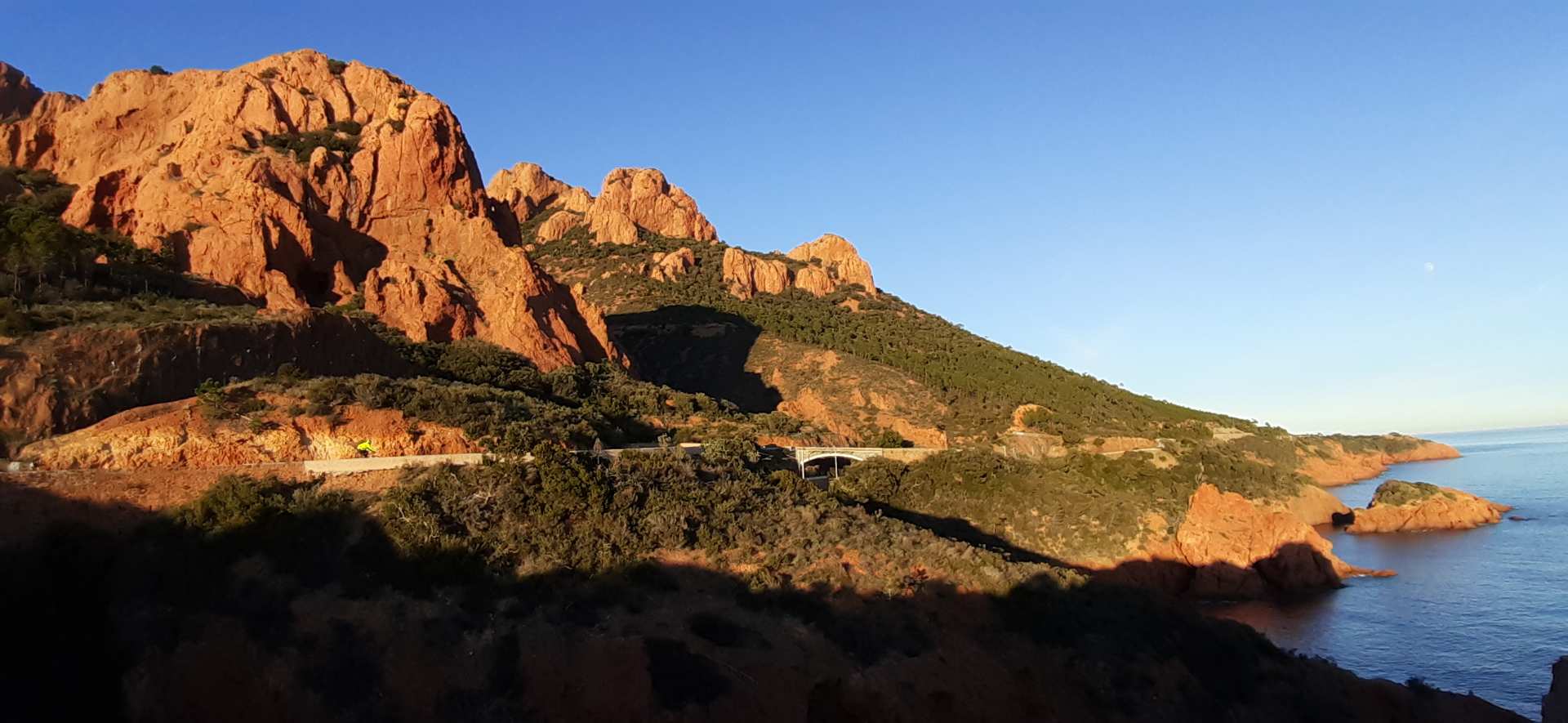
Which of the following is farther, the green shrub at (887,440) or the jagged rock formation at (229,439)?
the green shrub at (887,440)

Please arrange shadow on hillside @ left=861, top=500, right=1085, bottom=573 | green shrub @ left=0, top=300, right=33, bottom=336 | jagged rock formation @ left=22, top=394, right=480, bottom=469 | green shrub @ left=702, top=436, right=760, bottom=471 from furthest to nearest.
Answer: shadow on hillside @ left=861, top=500, right=1085, bottom=573 → green shrub @ left=702, top=436, right=760, bottom=471 → green shrub @ left=0, top=300, right=33, bottom=336 → jagged rock formation @ left=22, top=394, right=480, bottom=469

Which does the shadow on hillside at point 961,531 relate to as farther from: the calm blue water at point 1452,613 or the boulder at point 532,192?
the boulder at point 532,192

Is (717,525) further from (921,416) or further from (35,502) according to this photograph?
(921,416)

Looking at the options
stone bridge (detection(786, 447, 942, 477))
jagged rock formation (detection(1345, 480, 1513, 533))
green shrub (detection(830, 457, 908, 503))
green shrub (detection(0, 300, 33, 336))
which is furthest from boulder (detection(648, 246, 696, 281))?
jagged rock formation (detection(1345, 480, 1513, 533))

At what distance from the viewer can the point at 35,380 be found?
18594 millimetres

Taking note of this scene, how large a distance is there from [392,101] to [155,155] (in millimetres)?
14642

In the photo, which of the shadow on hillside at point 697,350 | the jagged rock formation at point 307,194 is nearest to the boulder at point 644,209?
the shadow on hillside at point 697,350

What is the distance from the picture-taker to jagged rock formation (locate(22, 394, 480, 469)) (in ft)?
58.7

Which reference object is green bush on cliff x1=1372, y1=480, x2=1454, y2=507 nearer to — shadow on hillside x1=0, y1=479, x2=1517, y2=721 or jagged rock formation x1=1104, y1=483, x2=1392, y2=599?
jagged rock formation x1=1104, y1=483, x2=1392, y2=599

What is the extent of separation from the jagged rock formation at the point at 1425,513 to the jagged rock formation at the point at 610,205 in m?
67.4

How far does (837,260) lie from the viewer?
92000 millimetres

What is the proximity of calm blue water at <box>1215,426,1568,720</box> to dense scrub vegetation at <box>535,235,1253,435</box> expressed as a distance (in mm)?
17861

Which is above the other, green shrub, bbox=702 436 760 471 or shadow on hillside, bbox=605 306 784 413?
shadow on hillside, bbox=605 306 784 413

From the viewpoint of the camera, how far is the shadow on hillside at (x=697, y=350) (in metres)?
58.3
